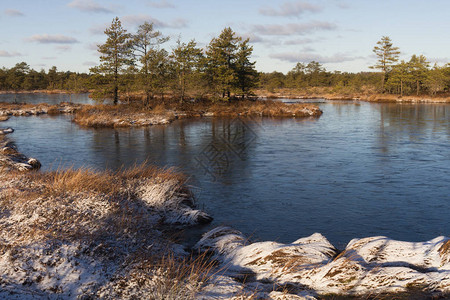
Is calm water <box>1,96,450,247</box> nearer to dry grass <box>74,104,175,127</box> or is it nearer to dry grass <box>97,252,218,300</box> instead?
dry grass <box>74,104,175,127</box>

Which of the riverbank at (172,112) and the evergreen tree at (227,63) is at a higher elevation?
the evergreen tree at (227,63)

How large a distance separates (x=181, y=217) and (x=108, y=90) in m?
37.1

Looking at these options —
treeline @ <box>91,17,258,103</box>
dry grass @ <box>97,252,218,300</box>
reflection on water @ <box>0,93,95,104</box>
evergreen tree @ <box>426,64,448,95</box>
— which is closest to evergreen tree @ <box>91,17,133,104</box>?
treeline @ <box>91,17,258,103</box>

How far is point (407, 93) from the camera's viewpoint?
7806 centimetres

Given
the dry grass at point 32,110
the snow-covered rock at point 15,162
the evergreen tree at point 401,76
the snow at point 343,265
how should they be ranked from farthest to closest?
the evergreen tree at point 401,76
the dry grass at point 32,110
the snow-covered rock at point 15,162
the snow at point 343,265

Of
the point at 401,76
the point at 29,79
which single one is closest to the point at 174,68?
the point at 401,76

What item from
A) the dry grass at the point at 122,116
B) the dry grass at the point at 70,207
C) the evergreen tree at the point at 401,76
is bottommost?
the dry grass at the point at 70,207

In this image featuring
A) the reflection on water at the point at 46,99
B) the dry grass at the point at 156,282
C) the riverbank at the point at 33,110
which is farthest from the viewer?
the reflection on water at the point at 46,99

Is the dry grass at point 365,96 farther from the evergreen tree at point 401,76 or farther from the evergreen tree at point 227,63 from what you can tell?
the evergreen tree at point 227,63

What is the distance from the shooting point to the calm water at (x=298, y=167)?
417 inches

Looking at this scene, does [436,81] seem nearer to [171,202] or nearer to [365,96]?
[365,96]

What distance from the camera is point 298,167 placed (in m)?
17.6

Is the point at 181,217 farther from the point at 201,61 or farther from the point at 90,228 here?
the point at 201,61

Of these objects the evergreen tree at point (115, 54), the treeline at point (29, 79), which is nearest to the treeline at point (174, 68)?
the evergreen tree at point (115, 54)
